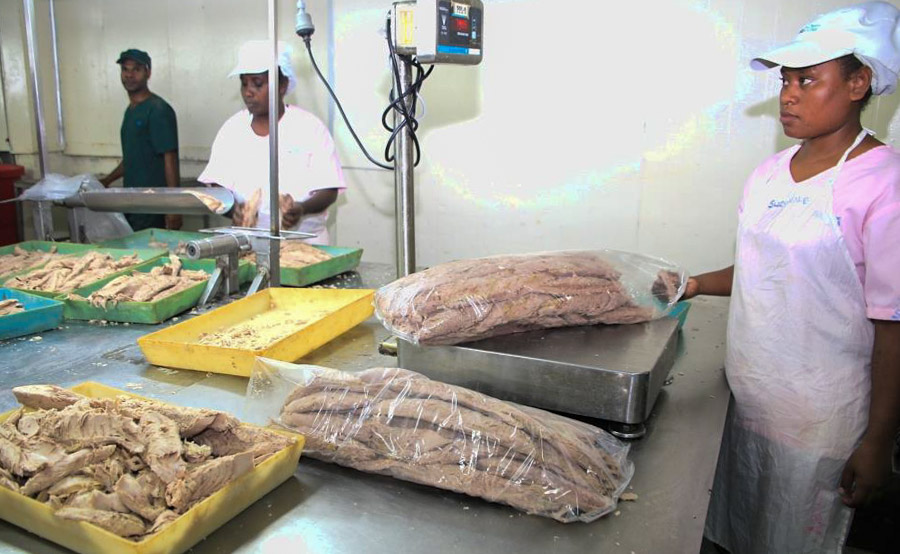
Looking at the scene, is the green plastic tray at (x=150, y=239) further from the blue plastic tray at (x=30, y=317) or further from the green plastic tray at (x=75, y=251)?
the blue plastic tray at (x=30, y=317)

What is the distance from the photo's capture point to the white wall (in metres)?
3.08

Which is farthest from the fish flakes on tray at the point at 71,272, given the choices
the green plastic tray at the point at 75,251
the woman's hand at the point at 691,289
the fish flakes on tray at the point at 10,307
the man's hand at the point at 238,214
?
the woman's hand at the point at 691,289

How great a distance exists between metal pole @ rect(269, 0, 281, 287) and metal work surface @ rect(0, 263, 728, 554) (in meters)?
0.62

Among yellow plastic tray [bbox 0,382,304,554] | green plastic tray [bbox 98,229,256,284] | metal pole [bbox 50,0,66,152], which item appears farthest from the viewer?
metal pole [bbox 50,0,66,152]

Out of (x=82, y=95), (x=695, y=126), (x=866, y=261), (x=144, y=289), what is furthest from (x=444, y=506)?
(x=82, y=95)

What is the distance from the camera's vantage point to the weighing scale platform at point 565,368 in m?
1.12

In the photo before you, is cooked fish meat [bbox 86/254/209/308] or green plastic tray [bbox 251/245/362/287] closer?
cooked fish meat [bbox 86/254/209/308]

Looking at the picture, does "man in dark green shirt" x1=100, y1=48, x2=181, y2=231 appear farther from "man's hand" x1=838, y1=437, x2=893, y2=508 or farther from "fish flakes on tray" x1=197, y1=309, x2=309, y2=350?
"man's hand" x1=838, y1=437, x2=893, y2=508

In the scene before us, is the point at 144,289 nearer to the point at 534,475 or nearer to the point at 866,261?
the point at 534,475

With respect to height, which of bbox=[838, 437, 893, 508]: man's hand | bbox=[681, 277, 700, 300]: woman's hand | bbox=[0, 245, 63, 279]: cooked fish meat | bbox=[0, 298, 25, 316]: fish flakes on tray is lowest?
bbox=[838, 437, 893, 508]: man's hand

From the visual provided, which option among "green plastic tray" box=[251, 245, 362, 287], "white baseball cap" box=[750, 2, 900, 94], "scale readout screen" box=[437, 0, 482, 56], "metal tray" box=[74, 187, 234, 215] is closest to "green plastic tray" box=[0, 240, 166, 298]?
"metal tray" box=[74, 187, 234, 215]

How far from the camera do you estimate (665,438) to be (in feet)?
A: 3.83

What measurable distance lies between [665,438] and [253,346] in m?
0.90

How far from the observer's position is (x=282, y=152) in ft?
9.96
